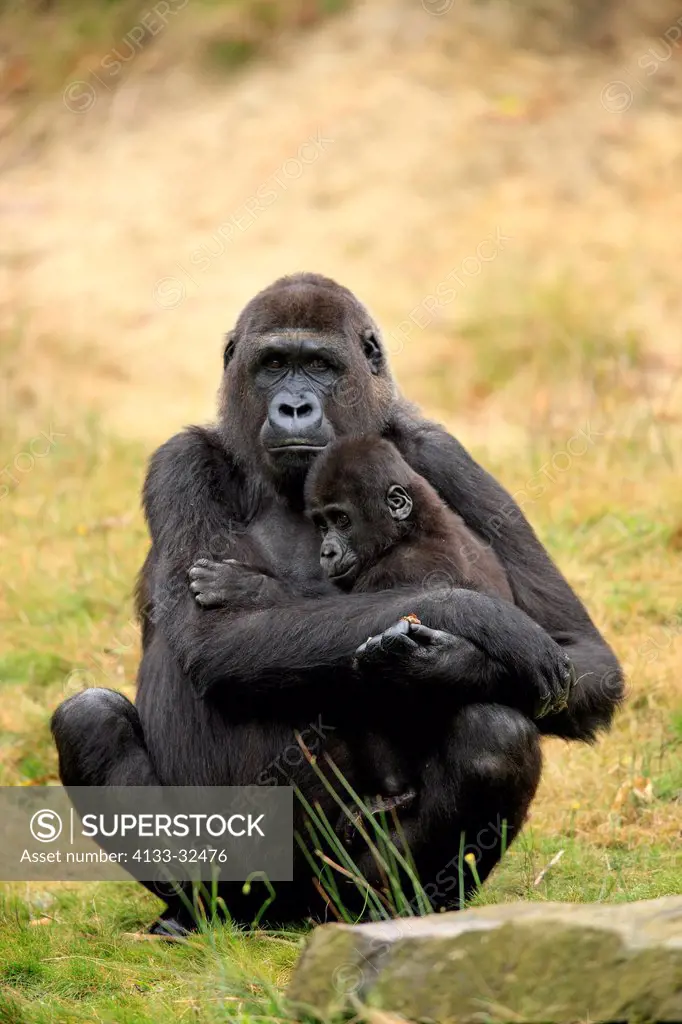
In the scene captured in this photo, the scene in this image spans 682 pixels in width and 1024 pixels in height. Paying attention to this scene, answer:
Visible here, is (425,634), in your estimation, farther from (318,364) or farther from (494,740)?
(318,364)

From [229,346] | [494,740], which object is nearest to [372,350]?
[229,346]

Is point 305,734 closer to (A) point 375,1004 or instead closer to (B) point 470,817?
(B) point 470,817

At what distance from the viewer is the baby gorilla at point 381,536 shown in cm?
468

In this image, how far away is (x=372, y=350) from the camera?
17.4 feet

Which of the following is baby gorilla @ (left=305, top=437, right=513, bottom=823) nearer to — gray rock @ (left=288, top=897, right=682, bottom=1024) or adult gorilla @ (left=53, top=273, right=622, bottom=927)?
adult gorilla @ (left=53, top=273, right=622, bottom=927)

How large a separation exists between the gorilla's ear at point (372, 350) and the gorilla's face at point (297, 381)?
0.04 meters

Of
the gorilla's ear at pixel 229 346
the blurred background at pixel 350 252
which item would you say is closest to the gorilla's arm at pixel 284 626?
the gorilla's ear at pixel 229 346

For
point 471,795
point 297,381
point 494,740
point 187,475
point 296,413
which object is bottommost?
point 471,795

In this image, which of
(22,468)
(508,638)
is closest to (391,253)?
(22,468)

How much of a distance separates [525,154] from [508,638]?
10688 mm

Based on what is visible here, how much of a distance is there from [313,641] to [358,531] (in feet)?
1.41

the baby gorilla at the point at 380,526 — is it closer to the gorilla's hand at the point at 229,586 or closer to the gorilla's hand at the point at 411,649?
the gorilla's hand at the point at 229,586

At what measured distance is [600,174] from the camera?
14.0 m

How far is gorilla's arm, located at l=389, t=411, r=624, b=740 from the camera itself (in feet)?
16.7
